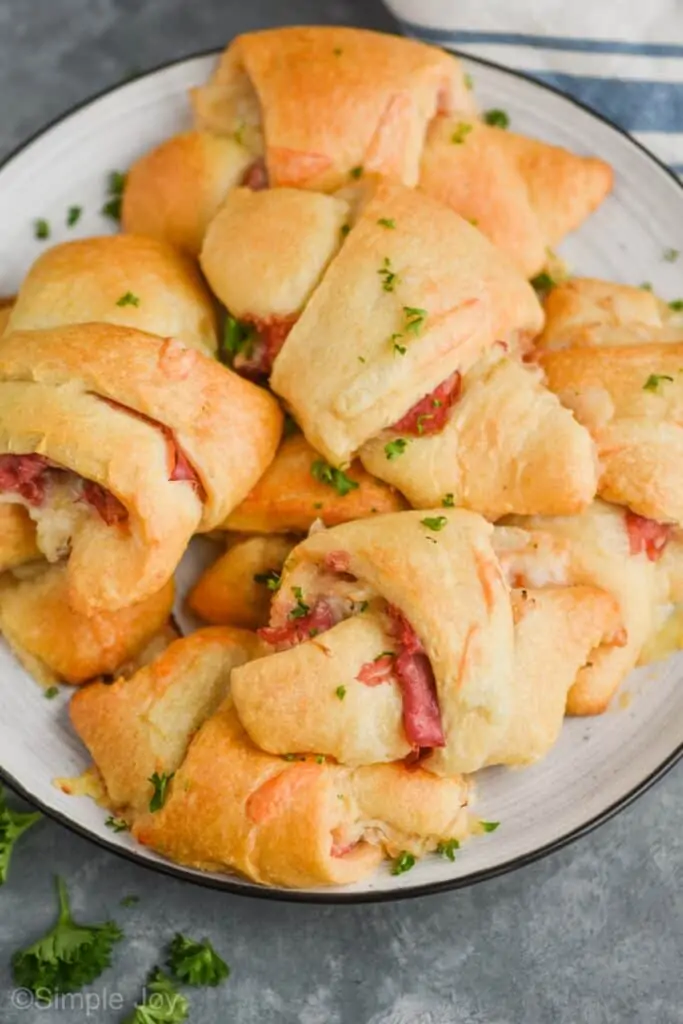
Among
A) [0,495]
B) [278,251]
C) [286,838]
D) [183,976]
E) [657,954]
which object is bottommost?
[657,954]

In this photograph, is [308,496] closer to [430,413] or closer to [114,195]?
[430,413]

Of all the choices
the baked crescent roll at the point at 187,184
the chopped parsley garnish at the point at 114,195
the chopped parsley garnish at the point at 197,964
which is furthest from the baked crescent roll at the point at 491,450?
the chopped parsley garnish at the point at 197,964

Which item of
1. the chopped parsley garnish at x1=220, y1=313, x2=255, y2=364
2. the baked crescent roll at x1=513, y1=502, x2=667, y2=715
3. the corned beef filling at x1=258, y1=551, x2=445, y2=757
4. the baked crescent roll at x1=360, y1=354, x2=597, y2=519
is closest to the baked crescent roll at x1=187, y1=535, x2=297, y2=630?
the corned beef filling at x1=258, y1=551, x2=445, y2=757

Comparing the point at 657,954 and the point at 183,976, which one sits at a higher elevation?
the point at 183,976

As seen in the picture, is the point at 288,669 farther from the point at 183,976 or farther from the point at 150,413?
the point at 183,976

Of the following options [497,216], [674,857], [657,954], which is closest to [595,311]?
[497,216]

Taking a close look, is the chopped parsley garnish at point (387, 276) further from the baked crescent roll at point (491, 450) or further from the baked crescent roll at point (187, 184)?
the baked crescent roll at point (187, 184)
